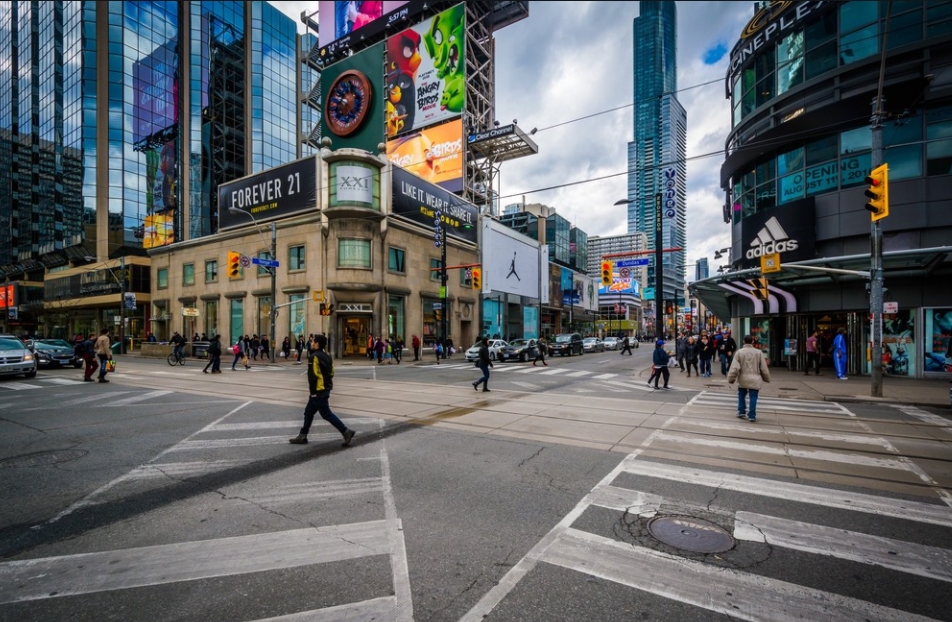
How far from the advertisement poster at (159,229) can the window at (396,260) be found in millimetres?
40489

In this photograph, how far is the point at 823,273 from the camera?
18188mm

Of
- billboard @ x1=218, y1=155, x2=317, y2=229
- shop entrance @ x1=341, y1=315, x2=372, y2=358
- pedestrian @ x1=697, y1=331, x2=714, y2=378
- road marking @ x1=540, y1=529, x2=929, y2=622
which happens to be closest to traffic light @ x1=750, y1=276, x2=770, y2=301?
pedestrian @ x1=697, y1=331, x2=714, y2=378

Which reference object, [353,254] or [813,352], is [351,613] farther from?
[353,254]

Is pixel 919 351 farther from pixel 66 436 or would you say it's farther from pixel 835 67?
pixel 66 436

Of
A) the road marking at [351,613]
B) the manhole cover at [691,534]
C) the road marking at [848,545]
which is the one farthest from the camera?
the manhole cover at [691,534]

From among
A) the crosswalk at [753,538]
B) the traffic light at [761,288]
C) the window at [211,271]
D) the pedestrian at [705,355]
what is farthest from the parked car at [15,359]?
the traffic light at [761,288]

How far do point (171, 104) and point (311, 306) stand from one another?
165 feet

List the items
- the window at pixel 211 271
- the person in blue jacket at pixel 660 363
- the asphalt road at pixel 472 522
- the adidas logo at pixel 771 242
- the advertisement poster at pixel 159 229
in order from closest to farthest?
the asphalt road at pixel 472 522, the person in blue jacket at pixel 660 363, the adidas logo at pixel 771 242, the window at pixel 211 271, the advertisement poster at pixel 159 229

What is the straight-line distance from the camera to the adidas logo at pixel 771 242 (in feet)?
67.5

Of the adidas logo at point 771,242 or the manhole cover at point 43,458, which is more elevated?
the adidas logo at point 771,242

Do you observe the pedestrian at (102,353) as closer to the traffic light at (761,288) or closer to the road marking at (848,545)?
the road marking at (848,545)

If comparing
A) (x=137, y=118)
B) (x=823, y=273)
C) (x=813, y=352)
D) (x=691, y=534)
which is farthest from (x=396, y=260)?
(x=137, y=118)

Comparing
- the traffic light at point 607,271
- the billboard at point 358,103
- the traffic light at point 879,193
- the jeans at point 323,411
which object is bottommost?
the jeans at point 323,411

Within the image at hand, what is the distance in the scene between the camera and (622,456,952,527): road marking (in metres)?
4.34
